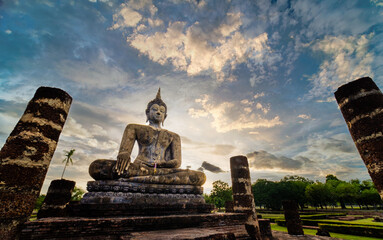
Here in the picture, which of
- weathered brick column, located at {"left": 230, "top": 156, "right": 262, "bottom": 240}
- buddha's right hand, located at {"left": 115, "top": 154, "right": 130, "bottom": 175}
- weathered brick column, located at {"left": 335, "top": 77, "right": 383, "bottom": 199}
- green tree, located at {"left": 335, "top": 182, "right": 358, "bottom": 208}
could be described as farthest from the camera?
green tree, located at {"left": 335, "top": 182, "right": 358, "bottom": 208}

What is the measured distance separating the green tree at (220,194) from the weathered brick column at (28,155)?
153ft

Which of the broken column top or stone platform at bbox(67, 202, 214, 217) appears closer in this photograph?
the broken column top

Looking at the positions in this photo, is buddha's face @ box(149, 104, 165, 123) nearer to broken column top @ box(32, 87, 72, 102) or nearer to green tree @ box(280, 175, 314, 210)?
broken column top @ box(32, 87, 72, 102)

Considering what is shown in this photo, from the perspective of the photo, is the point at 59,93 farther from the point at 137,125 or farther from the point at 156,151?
the point at 156,151

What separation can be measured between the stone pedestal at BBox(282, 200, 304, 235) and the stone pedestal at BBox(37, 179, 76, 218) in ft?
38.5

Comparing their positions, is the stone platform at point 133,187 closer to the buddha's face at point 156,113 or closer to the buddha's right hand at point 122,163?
the buddha's right hand at point 122,163

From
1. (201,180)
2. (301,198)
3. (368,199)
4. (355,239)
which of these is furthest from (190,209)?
(368,199)

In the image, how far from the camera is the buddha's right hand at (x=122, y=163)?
5.19m

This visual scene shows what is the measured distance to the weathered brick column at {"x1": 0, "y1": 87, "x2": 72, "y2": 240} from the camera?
3.17 meters

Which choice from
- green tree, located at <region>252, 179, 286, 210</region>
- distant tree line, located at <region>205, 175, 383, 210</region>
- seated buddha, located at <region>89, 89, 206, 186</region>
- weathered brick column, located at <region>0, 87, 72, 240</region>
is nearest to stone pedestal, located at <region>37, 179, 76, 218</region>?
seated buddha, located at <region>89, 89, 206, 186</region>

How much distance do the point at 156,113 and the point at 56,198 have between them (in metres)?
6.67

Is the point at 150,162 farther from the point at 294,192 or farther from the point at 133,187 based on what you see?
the point at 294,192

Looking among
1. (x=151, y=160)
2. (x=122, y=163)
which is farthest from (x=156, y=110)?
(x=122, y=163)

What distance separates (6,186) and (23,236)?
103cm
